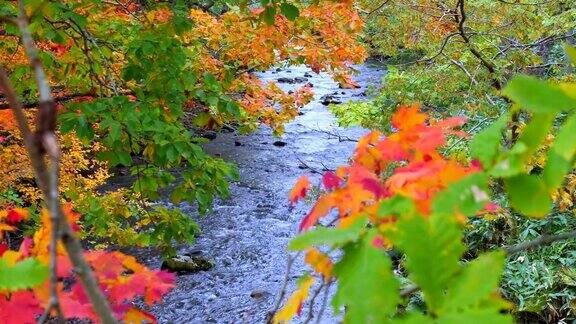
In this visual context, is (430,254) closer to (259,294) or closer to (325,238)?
(325,238)

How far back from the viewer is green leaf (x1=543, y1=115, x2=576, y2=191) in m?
0.63

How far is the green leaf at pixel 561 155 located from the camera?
0.63 m

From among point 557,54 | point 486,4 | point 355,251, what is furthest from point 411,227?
point 557,54

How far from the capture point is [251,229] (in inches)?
320

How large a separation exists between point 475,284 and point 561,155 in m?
0.22

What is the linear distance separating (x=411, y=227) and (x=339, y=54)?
5.34 meters

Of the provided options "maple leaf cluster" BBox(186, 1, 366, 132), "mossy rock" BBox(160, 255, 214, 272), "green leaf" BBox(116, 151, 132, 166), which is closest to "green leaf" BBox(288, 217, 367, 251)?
"green leaf" BBox(116, 151, 132, 166)

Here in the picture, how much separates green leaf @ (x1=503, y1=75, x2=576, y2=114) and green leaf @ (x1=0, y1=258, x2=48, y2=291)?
682 millimetres

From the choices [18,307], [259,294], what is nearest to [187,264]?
[259,294]

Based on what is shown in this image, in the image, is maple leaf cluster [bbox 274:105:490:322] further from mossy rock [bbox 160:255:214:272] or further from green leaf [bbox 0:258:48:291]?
mossy rock [bbox 160:255:214:272]

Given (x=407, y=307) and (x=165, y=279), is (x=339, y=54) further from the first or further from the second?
(x=165, y=279)

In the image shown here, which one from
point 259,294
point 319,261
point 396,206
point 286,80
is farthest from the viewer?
point 286,80

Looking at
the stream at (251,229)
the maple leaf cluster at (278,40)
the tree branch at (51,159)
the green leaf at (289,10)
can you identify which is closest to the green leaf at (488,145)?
the tree branch at (51,159)

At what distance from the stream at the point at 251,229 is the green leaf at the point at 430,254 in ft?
16.6
